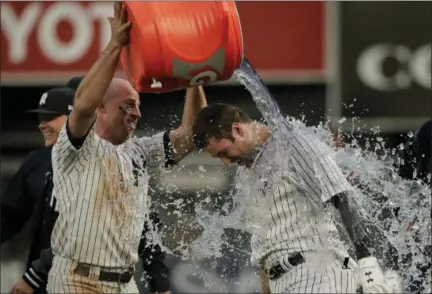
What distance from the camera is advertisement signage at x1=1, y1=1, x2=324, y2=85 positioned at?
9.62 metres

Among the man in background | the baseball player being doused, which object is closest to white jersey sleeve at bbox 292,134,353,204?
the baseball player being doused

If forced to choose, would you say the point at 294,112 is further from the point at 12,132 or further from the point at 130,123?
the point at 12,132

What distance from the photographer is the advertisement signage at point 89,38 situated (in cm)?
962

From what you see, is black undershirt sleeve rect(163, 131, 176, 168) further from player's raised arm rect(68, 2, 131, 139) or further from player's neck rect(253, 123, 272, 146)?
player's raised arm rect(68, 2, 131, 139)

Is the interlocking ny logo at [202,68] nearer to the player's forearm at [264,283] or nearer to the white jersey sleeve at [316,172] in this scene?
the white jersey sleeve at [316,172]

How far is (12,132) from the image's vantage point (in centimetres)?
994

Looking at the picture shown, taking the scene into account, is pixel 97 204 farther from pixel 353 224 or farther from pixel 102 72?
pixel 353 224

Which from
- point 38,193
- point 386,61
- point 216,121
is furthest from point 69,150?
point 386,61

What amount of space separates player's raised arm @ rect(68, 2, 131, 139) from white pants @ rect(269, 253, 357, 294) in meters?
1.13

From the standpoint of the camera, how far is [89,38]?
985 cm

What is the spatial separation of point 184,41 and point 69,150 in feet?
2.69

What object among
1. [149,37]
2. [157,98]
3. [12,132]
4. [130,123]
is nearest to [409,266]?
[130,123]

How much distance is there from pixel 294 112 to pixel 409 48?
3841 millimetres

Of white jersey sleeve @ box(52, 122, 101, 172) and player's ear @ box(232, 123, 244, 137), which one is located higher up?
player's ear @ box(232, 123, 244, 137)
